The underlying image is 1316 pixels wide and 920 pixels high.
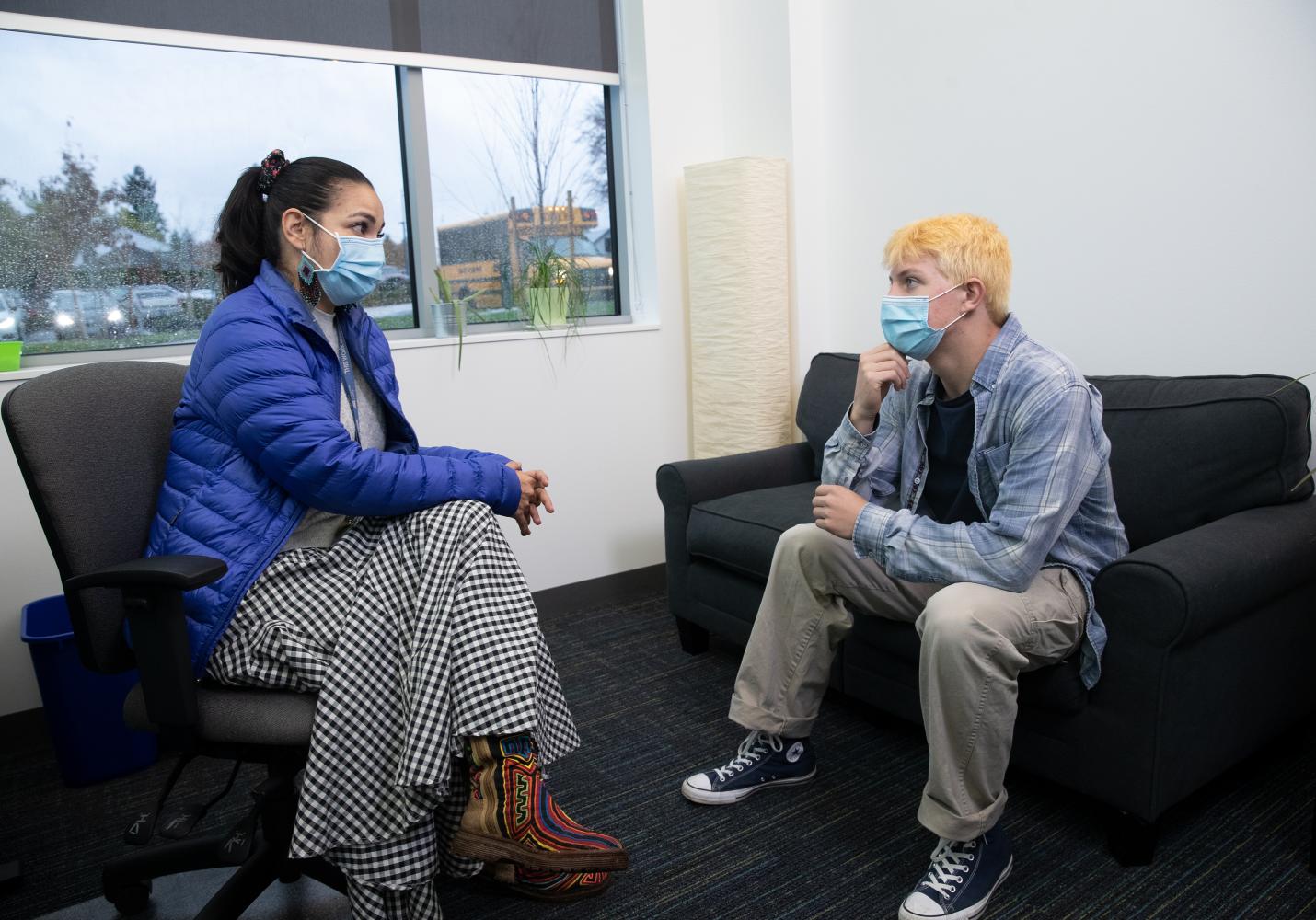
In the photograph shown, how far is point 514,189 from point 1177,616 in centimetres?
262

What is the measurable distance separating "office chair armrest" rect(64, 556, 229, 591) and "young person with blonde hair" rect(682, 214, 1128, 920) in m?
1.06

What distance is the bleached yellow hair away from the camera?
1722mm

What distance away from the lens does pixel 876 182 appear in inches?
124

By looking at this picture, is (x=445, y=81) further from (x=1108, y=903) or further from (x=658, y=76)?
(x=1108, y=903)

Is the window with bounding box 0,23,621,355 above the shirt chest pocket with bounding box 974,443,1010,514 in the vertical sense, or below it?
above

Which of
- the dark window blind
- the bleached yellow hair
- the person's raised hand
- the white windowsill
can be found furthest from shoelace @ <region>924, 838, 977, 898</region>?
the dark window blind

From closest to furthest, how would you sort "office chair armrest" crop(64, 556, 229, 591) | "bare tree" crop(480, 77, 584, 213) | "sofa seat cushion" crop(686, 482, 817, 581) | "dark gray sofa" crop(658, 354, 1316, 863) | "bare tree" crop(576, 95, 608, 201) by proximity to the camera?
"office chair armrest" crop(64, 556, 229, 591)
"dark gray sofa" crop(658, 354, 1316, 863)
"sofa seat cushion" crop(686, 482, 817, 581)
"bare tree" crop(480, 77, 584, 213)
"bare tree" crop(576, 95, 608, 201)

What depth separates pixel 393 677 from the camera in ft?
4.79

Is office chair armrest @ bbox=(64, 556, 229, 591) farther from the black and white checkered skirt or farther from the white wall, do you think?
the white wall

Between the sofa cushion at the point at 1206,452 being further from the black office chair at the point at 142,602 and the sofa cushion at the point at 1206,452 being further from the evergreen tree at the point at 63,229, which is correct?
the evergreen tree at the point at 63,229

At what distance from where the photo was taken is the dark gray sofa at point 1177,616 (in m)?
1.62

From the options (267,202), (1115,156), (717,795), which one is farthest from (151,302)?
(1115,156)

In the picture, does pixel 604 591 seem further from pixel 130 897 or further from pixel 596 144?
pixel 130 897

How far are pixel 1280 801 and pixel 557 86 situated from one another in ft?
10.1
